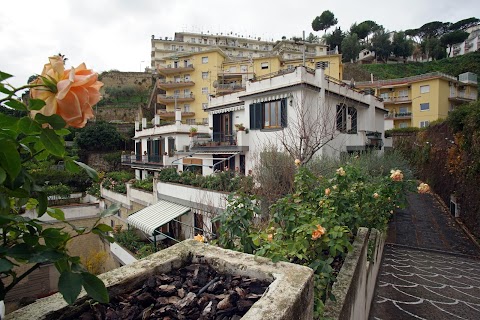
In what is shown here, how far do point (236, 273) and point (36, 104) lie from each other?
147 cm

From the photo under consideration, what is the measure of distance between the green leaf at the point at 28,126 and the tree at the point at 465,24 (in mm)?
95704

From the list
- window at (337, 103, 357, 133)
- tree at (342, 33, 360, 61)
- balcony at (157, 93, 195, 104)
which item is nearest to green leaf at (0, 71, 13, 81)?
window at (337, 103, 357, 133)

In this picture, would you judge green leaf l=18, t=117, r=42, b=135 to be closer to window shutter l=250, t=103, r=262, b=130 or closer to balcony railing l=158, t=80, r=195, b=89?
window shutter l=250, t=103, r=262, b=130

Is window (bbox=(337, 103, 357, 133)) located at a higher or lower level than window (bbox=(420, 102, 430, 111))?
lower

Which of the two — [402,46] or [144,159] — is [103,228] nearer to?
[144,159]

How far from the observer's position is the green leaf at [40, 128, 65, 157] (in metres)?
0.82

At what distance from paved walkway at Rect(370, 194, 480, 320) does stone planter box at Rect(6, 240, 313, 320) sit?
12.9 feet

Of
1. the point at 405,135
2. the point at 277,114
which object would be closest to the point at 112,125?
the point at 277,114

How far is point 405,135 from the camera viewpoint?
1166 inches

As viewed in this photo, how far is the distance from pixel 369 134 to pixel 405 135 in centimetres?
1460

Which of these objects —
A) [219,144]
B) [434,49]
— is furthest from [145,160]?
[434,49]

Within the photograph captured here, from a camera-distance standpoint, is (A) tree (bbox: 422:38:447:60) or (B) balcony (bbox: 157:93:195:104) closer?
(B) balcony (bbox: 157:93:195:104)

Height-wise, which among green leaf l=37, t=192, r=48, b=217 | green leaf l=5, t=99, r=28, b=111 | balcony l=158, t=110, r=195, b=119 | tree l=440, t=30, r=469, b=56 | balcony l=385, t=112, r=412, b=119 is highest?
tree l=440, t=30, r=469, b=56

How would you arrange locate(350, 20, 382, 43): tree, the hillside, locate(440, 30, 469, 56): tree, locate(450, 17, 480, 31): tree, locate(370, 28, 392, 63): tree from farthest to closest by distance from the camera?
1. locate(450, 17, 480, 31): tree
2. locate(350, 20, 382, 43): tree
3. locate(440, 30, 469, 56): tree
4. locate(370, 28, 392, 63): tree
5. the hillside
